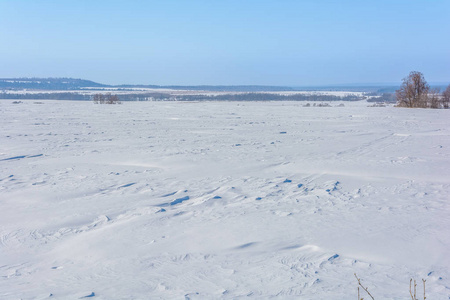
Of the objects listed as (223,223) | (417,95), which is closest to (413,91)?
(417,95)

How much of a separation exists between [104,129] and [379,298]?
15043 mm

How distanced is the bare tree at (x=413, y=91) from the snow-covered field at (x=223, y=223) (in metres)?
27.0

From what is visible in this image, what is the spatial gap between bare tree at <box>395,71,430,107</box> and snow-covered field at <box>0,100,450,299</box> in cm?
2699

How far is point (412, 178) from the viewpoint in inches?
328

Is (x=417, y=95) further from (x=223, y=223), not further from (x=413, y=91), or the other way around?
(x=223, y=223)

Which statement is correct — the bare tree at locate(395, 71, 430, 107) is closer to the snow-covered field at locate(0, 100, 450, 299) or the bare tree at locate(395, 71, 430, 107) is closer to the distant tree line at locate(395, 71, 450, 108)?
the distant tree line at locate(395, 71, 450, 108)

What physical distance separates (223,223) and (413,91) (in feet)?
116

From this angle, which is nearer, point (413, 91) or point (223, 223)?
point (223, 223)

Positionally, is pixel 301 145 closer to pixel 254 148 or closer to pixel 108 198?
pixel 254 148

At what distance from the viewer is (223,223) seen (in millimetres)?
5930

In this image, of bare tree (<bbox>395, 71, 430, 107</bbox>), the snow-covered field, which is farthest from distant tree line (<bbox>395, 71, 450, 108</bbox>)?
the snow-covered field

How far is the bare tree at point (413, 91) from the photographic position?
36.8 m

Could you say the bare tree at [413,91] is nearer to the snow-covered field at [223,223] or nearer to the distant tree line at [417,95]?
the distant tree line at [417,95]

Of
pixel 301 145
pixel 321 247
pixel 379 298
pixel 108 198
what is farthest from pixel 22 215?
pixel 301 145
